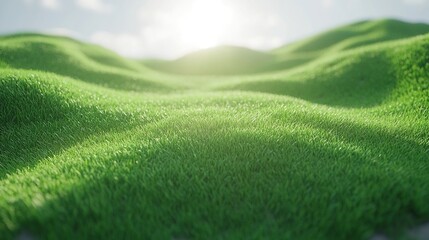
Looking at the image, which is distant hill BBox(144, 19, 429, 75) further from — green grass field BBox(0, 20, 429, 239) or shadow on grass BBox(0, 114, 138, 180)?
shadow on grass BBox(0, 114, 138, 180)

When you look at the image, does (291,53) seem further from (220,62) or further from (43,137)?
(43,137)

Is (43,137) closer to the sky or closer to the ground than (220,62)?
closer to the ground

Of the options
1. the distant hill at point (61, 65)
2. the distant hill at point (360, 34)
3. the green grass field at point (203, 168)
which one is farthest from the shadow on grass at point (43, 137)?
the distant hill at point (360, 34)

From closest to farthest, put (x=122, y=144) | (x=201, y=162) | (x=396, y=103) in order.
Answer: (x=201, y=162) → (x=122, y=144) → (x=396, y=103)

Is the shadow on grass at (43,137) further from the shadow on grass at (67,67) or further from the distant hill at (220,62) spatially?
the distant hill at (220,62)

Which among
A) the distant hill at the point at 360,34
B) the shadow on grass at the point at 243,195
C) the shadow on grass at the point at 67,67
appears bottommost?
the shadow on grass at the point at 243,195

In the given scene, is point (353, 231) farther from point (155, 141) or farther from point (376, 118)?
point (376, 118)

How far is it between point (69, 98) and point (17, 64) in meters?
11.5

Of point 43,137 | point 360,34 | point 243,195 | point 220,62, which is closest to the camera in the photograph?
point 243,195

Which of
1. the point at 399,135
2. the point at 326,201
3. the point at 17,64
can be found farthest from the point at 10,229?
the point at 17,64

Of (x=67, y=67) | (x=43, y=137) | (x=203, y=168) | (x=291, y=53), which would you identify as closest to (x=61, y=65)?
(x=67, y=67)

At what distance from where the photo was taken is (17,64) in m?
20.4

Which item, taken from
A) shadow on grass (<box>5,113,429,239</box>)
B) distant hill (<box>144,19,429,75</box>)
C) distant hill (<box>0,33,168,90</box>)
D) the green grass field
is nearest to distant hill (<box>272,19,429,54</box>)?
distant hill (<box>144,19,429,75</box>)

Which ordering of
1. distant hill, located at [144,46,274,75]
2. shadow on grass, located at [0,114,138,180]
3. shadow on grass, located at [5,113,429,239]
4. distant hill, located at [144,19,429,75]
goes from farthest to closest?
1. distant hill, located at [144,46,274,75]
2. distant hill, located at [144,19,429,75]
3. shadow on grass, located at [0,114,138,180]
4. shadow on grass, located at [5,113,429,239]
